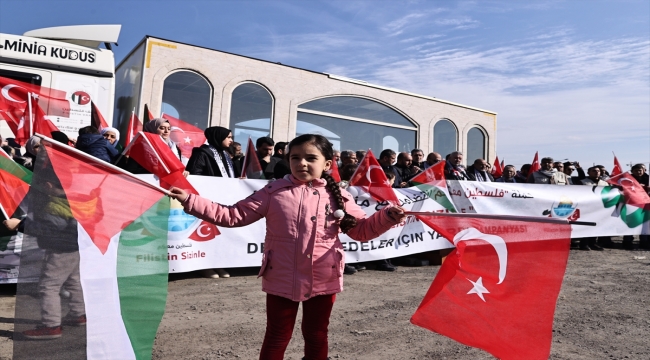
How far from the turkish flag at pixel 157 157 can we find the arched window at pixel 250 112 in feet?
30.7

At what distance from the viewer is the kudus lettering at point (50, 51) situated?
7156mm

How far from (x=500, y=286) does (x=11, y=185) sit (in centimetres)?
399

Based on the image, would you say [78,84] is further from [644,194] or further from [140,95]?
[644,194]

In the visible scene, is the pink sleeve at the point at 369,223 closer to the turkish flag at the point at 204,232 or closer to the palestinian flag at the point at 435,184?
the turkish flag at the point at 204,232

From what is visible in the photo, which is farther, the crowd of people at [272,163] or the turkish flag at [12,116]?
the turkish flag at [12,116]

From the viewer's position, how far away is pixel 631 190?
10.5m

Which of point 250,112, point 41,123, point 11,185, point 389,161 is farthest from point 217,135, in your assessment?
point 250,112

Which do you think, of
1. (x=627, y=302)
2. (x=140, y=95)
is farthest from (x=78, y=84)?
(x=627, y=302)

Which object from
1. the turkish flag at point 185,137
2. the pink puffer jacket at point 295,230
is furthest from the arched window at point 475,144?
the pink puffer jacket at point 295,230

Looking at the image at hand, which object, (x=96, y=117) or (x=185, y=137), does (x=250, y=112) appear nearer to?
(x=185, y=137)

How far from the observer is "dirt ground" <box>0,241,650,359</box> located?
3.58m

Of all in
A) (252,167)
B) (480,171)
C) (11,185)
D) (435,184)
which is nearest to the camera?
(11,185)

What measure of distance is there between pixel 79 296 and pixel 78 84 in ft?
20.2

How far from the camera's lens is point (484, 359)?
347 centimetres
